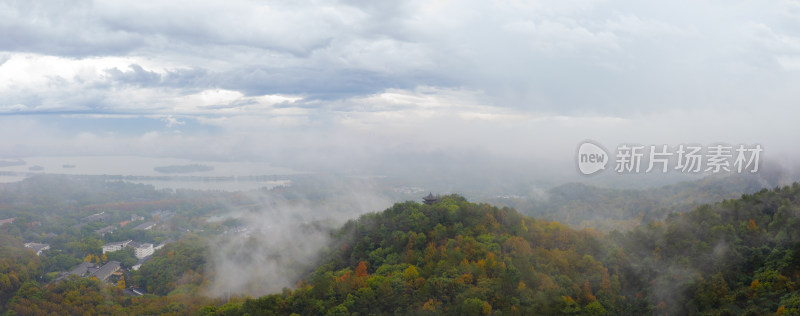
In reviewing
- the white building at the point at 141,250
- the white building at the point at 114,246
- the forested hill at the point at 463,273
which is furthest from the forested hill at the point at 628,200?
the white building at the point at 114,246

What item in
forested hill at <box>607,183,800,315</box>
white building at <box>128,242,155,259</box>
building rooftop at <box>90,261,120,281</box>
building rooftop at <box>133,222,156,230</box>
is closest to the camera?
forested hill at <box>607,183,800,315</box>

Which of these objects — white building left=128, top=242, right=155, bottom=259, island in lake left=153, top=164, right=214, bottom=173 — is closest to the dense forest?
white building left=128, top=242, right=155, bottom=259

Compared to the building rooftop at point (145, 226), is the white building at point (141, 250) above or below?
above

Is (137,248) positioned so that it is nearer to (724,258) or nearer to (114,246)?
(114,246)

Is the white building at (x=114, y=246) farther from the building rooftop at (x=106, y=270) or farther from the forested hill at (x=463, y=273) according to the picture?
the forested hill at (x=463, y=273)

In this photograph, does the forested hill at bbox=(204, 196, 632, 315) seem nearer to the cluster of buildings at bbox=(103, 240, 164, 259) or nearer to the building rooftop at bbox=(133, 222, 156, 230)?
the cluster of buildings at bbox=(103, 240, 164, 259)

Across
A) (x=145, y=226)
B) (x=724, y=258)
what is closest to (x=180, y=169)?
(x=145, y=226)
